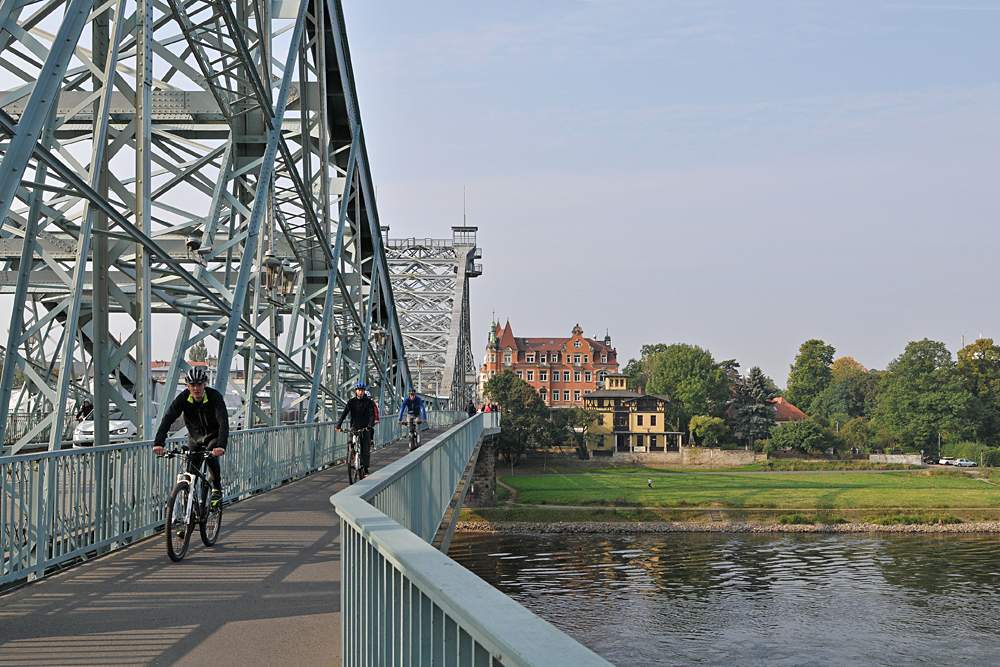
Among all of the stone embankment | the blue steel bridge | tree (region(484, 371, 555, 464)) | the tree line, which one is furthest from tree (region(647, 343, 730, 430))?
the blue steel bridge

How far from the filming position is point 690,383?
111 m

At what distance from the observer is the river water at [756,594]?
98.1 ft

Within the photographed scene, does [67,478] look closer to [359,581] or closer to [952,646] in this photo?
[359,581]

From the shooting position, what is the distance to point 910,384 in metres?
103

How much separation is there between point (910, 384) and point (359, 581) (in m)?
108

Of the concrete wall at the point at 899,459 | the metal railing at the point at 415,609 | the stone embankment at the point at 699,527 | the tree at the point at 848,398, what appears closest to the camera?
the metal railing at the point at 415,609

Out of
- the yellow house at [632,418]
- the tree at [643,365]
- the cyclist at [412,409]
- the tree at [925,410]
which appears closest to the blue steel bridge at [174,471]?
the cyclist at [412,409]

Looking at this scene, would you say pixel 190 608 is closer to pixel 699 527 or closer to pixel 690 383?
pixel 699 527

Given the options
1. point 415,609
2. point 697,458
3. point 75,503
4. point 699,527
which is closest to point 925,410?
point 697,458

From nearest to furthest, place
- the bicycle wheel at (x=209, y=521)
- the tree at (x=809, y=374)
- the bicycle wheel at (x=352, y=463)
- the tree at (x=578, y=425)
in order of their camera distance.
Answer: the bicycle wheel at (x=209, y=521), the bicycle wheel at (x=352, y=463), the tree at (x=578, y=425), the tree at (x=809, y=374)

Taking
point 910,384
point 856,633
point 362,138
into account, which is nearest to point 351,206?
point 362,138

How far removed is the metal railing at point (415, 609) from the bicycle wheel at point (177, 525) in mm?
2603

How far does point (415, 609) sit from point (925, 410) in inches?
4201

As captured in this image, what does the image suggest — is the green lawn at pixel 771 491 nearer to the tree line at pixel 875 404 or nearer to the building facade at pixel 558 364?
the tree line at pixel 875 404
